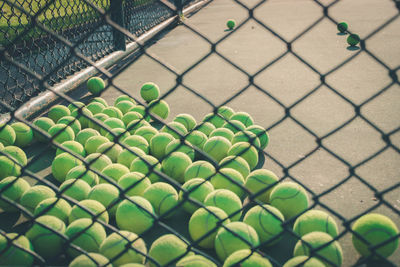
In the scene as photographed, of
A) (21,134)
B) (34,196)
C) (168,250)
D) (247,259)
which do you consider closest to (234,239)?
(247,259)

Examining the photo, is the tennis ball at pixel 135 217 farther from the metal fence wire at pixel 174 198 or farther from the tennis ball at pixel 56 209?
the tennis ball at pixel 56 209

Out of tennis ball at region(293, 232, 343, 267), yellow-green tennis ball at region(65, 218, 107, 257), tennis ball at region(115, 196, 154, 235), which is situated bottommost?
yellow-green tennis ball at region(65, 218, 107, 257)

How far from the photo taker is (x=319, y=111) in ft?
12.0

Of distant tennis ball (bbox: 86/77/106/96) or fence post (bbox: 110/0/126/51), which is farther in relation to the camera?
fence post (bbox: 110/0/126/51)

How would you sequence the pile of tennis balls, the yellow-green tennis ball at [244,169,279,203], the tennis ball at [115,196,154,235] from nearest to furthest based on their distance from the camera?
the pile of tennis balls < the tennis ball at [115,196,154,235] < the yellow-green tennis ball at [244,169,279,203]

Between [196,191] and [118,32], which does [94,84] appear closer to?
[118,32]

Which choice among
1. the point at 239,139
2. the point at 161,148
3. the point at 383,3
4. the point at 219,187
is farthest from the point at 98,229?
the point at 383,3

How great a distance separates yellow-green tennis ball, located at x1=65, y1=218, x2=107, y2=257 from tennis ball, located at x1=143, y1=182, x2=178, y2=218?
401mm

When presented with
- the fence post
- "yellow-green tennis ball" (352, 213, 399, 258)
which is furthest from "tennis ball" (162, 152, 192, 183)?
the fence post

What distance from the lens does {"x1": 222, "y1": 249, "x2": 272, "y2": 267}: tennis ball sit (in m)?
1.59

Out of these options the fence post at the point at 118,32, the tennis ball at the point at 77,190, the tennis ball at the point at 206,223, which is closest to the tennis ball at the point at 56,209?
the tennis ball at the point at 77,190

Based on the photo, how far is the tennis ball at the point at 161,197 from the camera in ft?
7.24

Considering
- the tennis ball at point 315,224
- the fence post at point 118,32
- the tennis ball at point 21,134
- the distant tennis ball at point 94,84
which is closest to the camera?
the tennis ball at point 315,224

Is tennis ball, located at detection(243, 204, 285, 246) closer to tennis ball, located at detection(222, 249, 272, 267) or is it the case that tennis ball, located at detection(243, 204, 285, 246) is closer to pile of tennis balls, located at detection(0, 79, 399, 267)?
pile of tennis balls, located at detection(0, 79, 399, 267)
